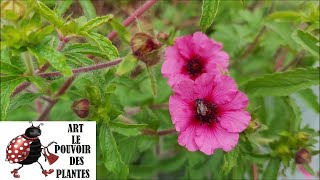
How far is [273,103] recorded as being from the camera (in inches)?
90.9

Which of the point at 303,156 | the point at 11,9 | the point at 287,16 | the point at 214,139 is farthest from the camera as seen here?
the point at 287,16

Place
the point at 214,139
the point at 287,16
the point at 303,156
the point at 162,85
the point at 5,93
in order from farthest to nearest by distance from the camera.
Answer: the point at 162,85
the point at 287,16
the point at 303,156
the point at 214,139
the point at 5,93

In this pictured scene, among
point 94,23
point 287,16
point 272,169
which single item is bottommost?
point 272,169

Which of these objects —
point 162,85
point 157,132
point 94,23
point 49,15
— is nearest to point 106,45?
point 94,23

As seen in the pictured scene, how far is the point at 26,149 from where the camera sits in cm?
126

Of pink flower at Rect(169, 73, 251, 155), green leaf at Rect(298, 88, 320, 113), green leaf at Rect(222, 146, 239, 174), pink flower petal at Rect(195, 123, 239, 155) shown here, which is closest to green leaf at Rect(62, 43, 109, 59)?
pink flower at Rect(169, 73, 251, 155)

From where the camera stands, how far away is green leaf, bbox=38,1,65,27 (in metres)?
1.23

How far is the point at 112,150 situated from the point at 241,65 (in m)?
1.19

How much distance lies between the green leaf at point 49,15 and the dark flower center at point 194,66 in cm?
57

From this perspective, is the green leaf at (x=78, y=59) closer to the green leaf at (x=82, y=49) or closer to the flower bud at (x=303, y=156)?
the green leaf at (x=82, y=49)

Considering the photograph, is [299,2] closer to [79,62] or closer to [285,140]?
[285,140]

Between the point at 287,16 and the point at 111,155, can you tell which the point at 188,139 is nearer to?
the point at 111,155

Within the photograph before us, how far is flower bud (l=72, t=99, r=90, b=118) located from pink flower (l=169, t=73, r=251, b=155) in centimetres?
26

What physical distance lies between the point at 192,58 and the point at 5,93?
0.74 m
